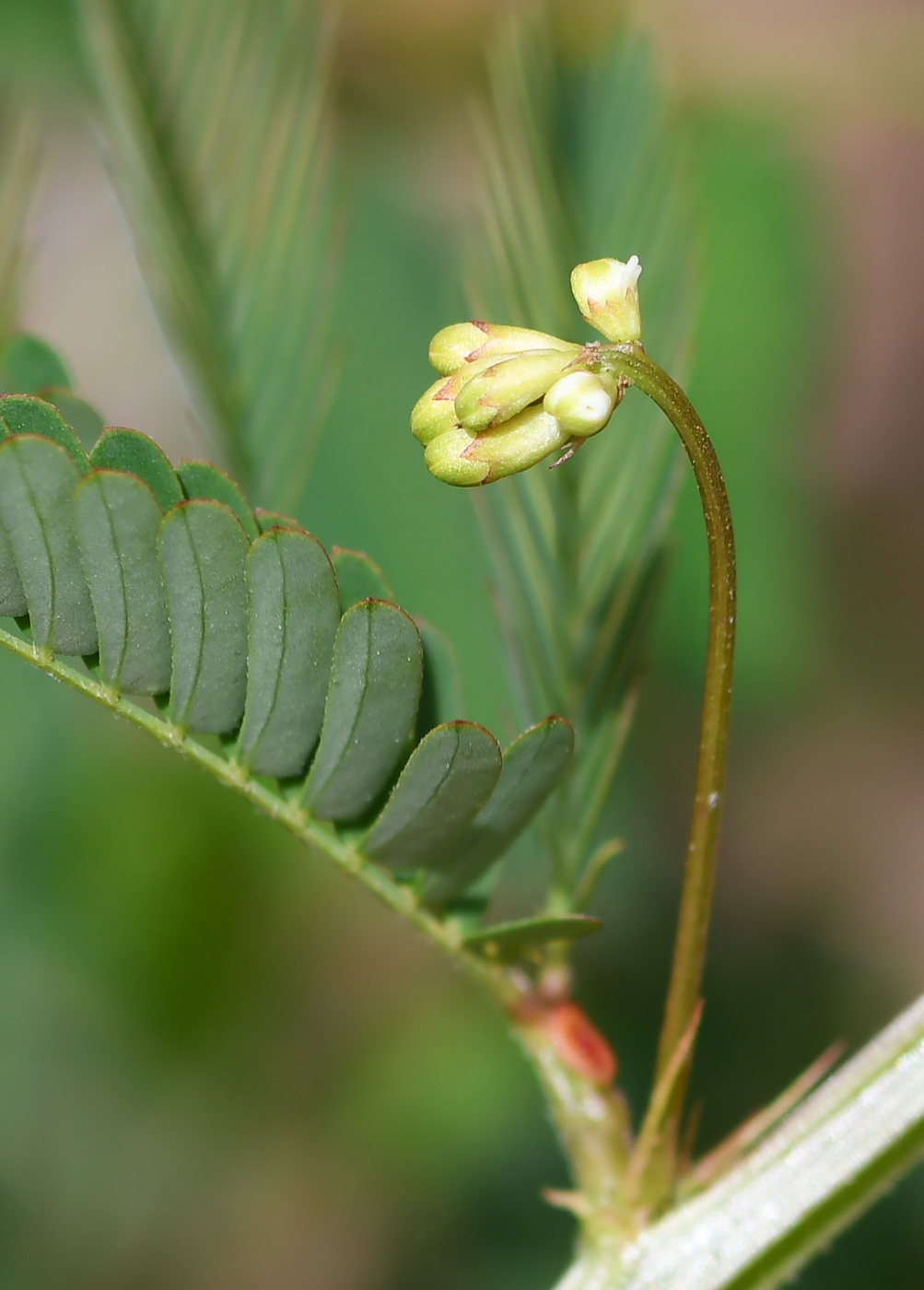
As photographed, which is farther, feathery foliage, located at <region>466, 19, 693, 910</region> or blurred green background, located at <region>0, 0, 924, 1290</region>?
blurred green background, located at <region>0, 0, 924, 1290</region>

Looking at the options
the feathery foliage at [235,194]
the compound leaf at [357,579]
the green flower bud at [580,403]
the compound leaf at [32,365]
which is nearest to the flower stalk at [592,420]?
the green flower bud at [580,403]

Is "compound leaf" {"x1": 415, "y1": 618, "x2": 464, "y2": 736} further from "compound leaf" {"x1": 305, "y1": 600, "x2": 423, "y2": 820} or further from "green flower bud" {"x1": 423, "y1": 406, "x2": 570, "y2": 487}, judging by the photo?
"green flower bud" {"x1": 423, "y1": 406, "x2": 570, "y2": 487}

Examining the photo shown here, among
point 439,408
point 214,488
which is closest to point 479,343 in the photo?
point 439,408

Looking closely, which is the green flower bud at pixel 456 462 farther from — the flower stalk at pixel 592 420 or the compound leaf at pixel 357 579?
the compound leaf at pixel 357 579

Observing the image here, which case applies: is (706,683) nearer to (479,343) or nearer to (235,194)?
(479,343)

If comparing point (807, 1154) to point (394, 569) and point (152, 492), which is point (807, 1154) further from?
point (394, 569)

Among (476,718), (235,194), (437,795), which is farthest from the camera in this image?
(476,718)

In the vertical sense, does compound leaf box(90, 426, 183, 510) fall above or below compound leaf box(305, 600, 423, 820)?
above

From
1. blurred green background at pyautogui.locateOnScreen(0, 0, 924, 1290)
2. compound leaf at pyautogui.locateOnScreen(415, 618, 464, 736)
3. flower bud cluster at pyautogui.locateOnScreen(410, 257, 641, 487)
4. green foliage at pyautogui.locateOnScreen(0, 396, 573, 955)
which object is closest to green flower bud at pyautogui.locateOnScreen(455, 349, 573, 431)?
flower bud cluster at pyautogui.locateOnScreen(410, 257, 641, 487)
